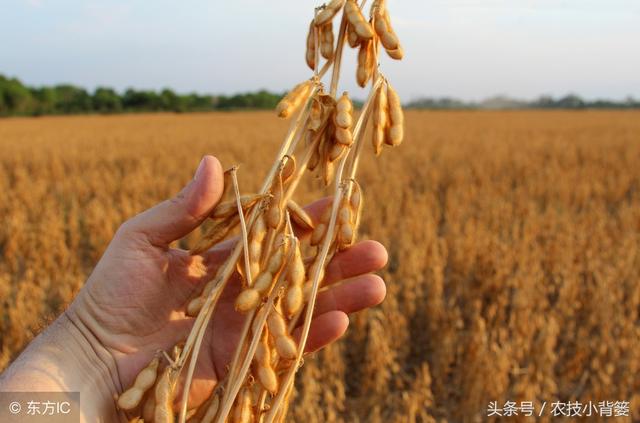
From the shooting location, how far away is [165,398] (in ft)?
3.91

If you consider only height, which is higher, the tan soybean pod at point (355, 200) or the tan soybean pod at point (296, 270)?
the tan soybean pod at point (355, 200)

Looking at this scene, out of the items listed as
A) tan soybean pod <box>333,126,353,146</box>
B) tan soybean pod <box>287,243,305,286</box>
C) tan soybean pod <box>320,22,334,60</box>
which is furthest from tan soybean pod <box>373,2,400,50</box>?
tan soybean pod <box>287,243,305,286</box>

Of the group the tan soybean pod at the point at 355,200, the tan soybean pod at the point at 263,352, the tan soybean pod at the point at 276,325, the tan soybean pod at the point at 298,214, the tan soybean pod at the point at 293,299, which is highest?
the tan soybean pod at the point at 355,200

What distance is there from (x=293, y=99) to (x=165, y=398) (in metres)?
0.68

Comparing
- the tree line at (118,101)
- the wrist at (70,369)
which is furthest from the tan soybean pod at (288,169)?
the tree line at (118,101)

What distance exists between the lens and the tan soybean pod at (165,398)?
1183 mm

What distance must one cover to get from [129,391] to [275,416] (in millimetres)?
312

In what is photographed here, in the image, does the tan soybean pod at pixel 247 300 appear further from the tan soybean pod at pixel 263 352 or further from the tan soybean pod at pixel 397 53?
the tan soybean pod at pixel 397 53

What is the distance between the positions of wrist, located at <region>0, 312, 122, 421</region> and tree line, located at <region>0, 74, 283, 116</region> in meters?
41.0

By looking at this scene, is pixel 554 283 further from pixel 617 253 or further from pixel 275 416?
pixel 275 416

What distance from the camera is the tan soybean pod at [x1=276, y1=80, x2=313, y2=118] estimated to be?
128 cm

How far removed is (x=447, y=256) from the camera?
4.23 m

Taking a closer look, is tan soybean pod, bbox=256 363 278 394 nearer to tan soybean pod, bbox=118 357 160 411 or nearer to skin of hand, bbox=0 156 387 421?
tan soybean pod, bbox=118 357 160 411

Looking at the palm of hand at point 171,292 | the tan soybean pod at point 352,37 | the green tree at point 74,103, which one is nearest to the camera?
the tan soybean pod at point 352,37
